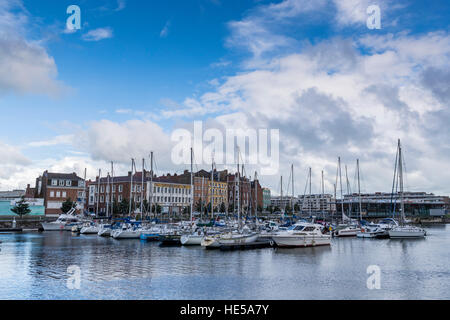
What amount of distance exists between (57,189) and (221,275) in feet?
317

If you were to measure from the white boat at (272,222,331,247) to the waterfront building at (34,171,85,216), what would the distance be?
3000 inches

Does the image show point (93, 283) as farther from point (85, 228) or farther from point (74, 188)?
point (74, 188)

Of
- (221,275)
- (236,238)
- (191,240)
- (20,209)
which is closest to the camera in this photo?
(221,275)

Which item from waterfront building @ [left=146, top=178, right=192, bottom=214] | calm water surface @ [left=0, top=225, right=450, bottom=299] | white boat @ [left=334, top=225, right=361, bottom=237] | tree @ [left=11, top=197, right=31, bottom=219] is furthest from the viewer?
waterfront building @ [left=146, top=178, right=192, bottom=214]

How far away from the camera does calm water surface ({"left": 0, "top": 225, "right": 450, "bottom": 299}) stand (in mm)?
22172

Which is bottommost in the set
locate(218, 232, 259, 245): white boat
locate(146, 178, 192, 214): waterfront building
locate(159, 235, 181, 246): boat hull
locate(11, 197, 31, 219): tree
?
locate(159, 235, 181, 246): boat hull

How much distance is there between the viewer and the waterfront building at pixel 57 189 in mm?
109438

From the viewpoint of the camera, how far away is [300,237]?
4838 cm

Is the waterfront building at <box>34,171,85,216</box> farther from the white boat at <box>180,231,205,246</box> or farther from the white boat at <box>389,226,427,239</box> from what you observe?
the white boat at <box>389,226,427,239</box>

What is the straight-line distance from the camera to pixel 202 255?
4081 cm

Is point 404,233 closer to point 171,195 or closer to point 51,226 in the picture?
point 51,226

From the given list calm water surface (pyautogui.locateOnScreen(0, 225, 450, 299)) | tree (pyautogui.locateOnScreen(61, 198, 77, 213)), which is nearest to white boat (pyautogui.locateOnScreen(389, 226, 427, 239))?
calm water surface (pyautogui.locateOnScreen(0, 225, 450, 299))

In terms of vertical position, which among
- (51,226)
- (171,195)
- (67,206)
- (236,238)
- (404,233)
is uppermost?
(171,195)

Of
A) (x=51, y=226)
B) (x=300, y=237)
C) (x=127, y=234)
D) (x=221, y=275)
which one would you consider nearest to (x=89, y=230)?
(x=51, y=226)
